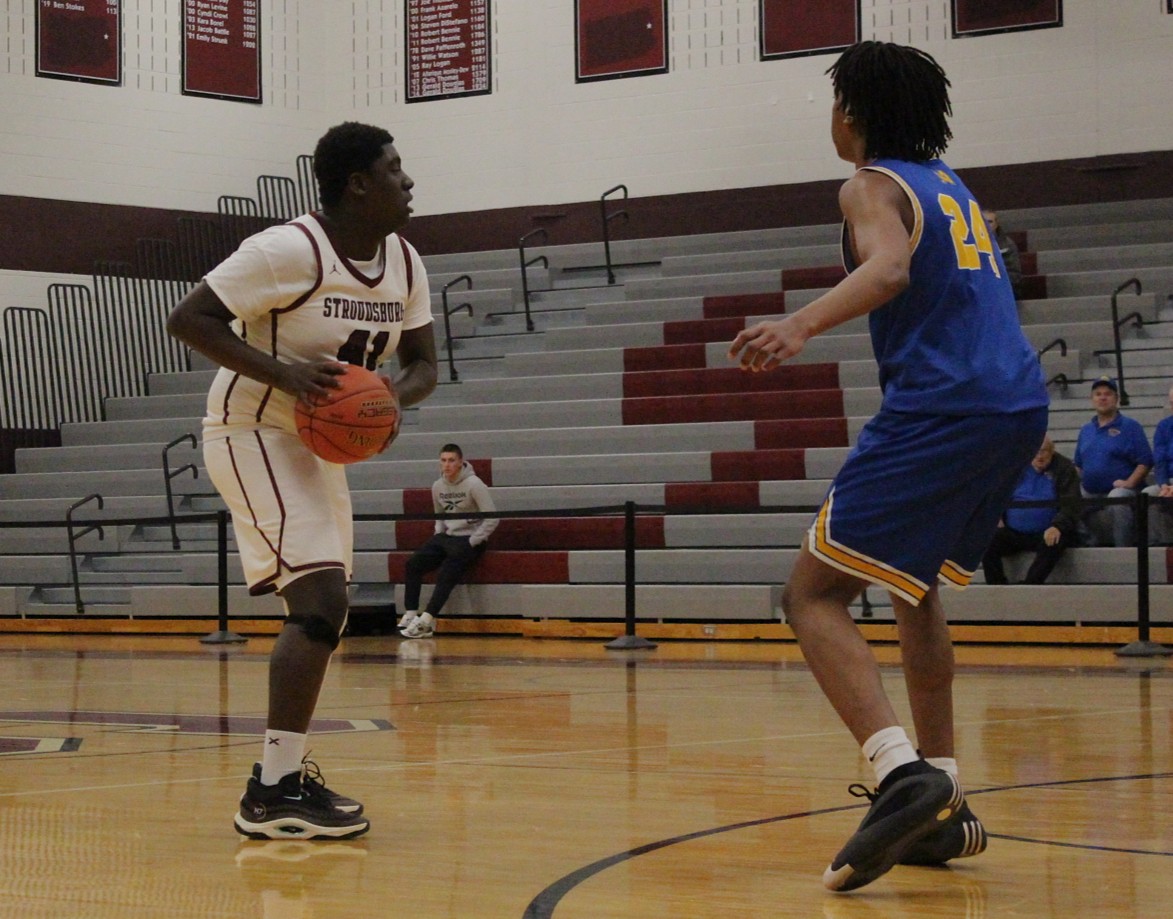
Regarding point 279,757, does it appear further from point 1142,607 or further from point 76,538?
point 76,538

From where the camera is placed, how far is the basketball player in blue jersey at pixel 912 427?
3396 mm

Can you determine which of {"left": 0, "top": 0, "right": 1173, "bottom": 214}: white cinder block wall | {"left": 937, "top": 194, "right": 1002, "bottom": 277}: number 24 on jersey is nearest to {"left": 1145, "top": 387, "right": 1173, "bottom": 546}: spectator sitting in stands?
{"left": 0, "top": 0, "right": 1173, "bottom": 214}: white cinder block wall

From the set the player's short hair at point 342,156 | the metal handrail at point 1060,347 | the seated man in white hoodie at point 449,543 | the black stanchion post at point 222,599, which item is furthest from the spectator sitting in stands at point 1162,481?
the player's short hair at point 342,156

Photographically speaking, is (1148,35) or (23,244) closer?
(1148,35)

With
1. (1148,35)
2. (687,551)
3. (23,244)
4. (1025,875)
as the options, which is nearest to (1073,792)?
(1025,875)

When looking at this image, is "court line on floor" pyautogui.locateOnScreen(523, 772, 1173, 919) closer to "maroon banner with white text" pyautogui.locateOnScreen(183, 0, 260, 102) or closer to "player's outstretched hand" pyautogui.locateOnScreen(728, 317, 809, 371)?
"player's outstretched hand" pyautogui.locateOnScreen(728, 317, 809, 371)

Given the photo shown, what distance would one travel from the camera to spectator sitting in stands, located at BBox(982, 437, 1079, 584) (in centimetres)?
1070

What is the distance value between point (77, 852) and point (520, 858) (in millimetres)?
926

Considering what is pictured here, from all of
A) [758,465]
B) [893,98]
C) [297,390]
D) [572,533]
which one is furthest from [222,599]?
[893,98]

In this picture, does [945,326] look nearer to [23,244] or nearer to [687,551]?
[687,551]

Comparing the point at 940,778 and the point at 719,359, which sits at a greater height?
the point at 719,359

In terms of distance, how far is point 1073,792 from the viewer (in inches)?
175

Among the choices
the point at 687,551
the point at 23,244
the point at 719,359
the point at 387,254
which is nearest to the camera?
the point at 387,254

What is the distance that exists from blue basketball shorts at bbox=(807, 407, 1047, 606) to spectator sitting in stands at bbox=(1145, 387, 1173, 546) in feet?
24.5
